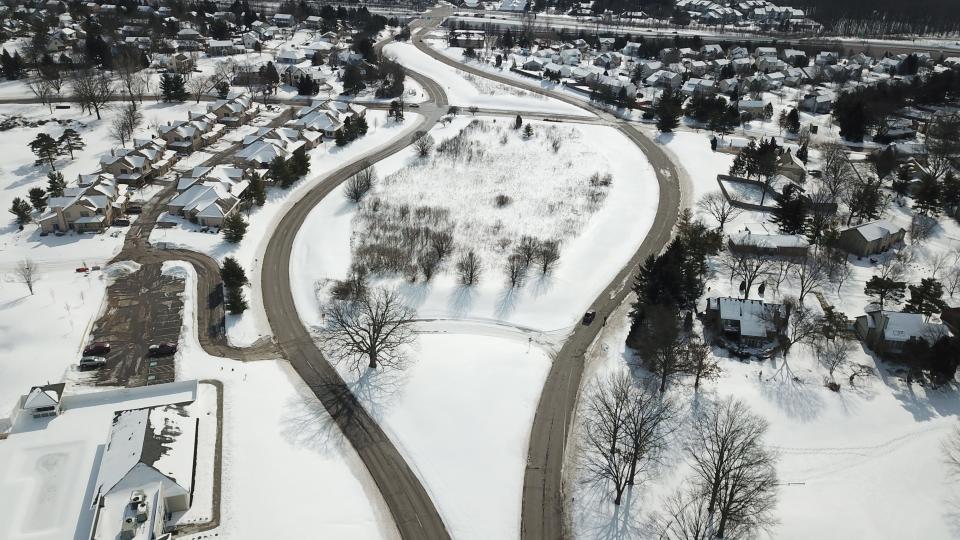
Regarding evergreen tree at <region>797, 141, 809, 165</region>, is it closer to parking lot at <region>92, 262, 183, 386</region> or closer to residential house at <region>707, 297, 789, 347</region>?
residential house at <region>707, 297, 789, 347</region>

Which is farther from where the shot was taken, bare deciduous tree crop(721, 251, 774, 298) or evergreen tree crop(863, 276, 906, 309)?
bare deciduous tree crop(721, 251, 774, 298)

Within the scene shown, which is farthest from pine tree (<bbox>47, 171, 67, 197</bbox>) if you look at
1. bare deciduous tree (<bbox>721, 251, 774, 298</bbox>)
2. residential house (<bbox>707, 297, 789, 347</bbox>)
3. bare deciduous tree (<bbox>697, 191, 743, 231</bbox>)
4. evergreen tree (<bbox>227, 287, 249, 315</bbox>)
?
bare deciduous tree (<bbox>697, 191, 743, 231</bbox>)

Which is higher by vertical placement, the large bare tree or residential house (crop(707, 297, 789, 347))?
residential house (crop(707, 297, 789, 347))

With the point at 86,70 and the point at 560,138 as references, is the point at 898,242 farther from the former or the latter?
the point at 86,70

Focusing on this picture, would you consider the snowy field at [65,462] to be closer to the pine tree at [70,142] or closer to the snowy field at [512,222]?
the snowy field at [512,222]

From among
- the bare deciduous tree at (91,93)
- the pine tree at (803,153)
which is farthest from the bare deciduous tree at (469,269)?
the bare deciduous tree at (91,93)

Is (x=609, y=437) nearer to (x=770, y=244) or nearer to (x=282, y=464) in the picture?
(x=282, y=464)

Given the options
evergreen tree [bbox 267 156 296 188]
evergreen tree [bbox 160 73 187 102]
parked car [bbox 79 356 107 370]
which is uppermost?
evergreen tree [bbox 160 73 187 102]
